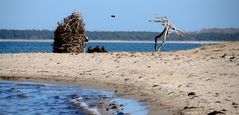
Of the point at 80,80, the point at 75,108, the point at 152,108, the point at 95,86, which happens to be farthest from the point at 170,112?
the point at 80,80

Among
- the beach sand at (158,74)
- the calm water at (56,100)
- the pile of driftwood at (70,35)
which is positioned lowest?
the calm water at (56,100)

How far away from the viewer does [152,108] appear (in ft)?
38.2

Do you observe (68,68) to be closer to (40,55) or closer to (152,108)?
(40,55)

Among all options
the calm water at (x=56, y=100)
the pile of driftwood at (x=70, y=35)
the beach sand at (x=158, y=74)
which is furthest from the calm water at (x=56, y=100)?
the pile of driftwood at (x=70, y=35)

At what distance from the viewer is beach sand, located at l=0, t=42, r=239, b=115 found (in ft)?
38.2

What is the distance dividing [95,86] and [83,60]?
6253 millimetres

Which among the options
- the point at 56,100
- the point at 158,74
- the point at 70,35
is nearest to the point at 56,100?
the point at 56,100

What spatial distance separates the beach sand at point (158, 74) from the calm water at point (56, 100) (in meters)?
0.64

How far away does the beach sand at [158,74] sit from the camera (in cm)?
1163

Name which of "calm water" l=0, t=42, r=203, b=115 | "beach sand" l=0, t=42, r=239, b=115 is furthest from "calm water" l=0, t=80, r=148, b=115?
"beach sand" l=0, t=42, r=239, b=115

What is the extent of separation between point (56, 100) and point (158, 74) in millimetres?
5376

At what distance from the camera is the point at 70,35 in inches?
1156

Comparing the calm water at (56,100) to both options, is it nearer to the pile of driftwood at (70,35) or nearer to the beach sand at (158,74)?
the beach sand at (158,74)

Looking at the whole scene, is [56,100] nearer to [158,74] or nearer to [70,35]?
[158,74]
